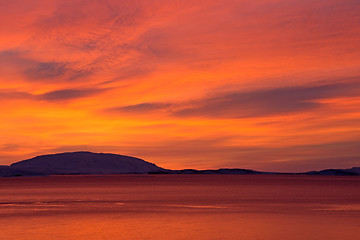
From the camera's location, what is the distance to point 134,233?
31.9 metres

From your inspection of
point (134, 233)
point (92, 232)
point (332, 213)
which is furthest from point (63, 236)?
point (332, 213)

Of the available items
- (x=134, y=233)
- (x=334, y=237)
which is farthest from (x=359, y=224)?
(x=134, y=233)

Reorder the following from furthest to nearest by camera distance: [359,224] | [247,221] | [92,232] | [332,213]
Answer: [332,213] < [247,221] < [359,224] < [92,232]

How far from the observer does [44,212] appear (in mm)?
45656

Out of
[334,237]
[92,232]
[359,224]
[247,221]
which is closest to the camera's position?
[334,237]

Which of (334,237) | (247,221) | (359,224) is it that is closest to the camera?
(334,237)

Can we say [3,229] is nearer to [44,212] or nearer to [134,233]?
[134,233]

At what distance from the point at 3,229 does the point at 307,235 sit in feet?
64.0

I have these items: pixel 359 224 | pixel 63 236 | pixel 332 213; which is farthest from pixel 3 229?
pixel 332 213

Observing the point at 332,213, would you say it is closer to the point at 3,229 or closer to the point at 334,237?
the point at 334,237

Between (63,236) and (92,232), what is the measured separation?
2149 millimetres

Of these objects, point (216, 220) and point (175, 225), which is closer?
point (175, 225)

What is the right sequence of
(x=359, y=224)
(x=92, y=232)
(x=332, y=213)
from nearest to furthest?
(x=92, y=232), (x=359, y=224), (x=332, y=213)

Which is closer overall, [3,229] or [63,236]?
[63,236]
